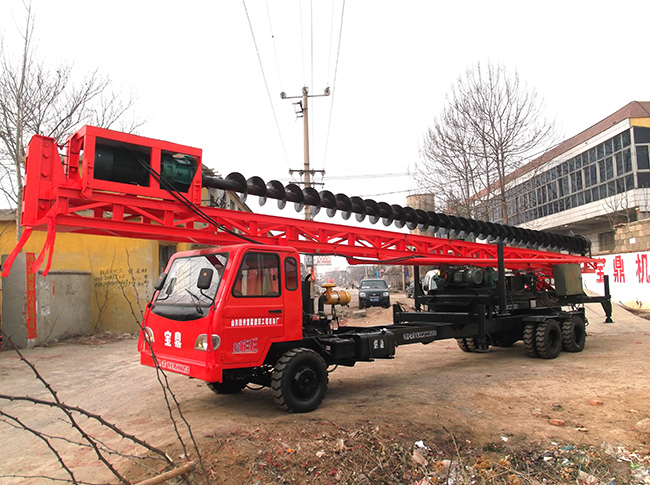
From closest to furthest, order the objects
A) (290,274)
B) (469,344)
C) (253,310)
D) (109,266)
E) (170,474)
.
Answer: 1. (170,474)
2. (253,310)
3. (290,274)
4. (469,344)
5. (109,266)

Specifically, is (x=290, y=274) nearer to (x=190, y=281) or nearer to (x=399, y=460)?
(x=190, y=281)

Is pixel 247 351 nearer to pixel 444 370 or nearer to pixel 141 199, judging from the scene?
pixel 141 199

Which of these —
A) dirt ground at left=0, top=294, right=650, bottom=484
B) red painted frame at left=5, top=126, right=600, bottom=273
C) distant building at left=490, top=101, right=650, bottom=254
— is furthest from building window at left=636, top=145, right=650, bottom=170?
red painted frame at left=5, top=126, right=600, bottom=273

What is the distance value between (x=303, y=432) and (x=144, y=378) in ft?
16.9

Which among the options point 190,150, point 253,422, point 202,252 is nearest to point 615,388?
point 253,422

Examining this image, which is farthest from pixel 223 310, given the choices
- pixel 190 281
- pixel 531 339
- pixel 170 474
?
pixel 531 339

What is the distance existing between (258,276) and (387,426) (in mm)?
2358

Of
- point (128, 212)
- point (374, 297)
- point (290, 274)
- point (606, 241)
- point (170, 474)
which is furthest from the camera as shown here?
point (606, 241)

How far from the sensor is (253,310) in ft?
18.9

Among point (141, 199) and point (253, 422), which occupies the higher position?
point (141, 199)

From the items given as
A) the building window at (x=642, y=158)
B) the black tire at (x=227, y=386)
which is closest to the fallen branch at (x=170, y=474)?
the black tire at (x=227, y=386)

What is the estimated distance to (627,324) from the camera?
1487cm

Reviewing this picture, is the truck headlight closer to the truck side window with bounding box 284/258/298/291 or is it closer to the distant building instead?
the truck side window with bounding box 284/258/298/291

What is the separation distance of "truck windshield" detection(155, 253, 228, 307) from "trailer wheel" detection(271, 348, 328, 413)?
48.8 inches
